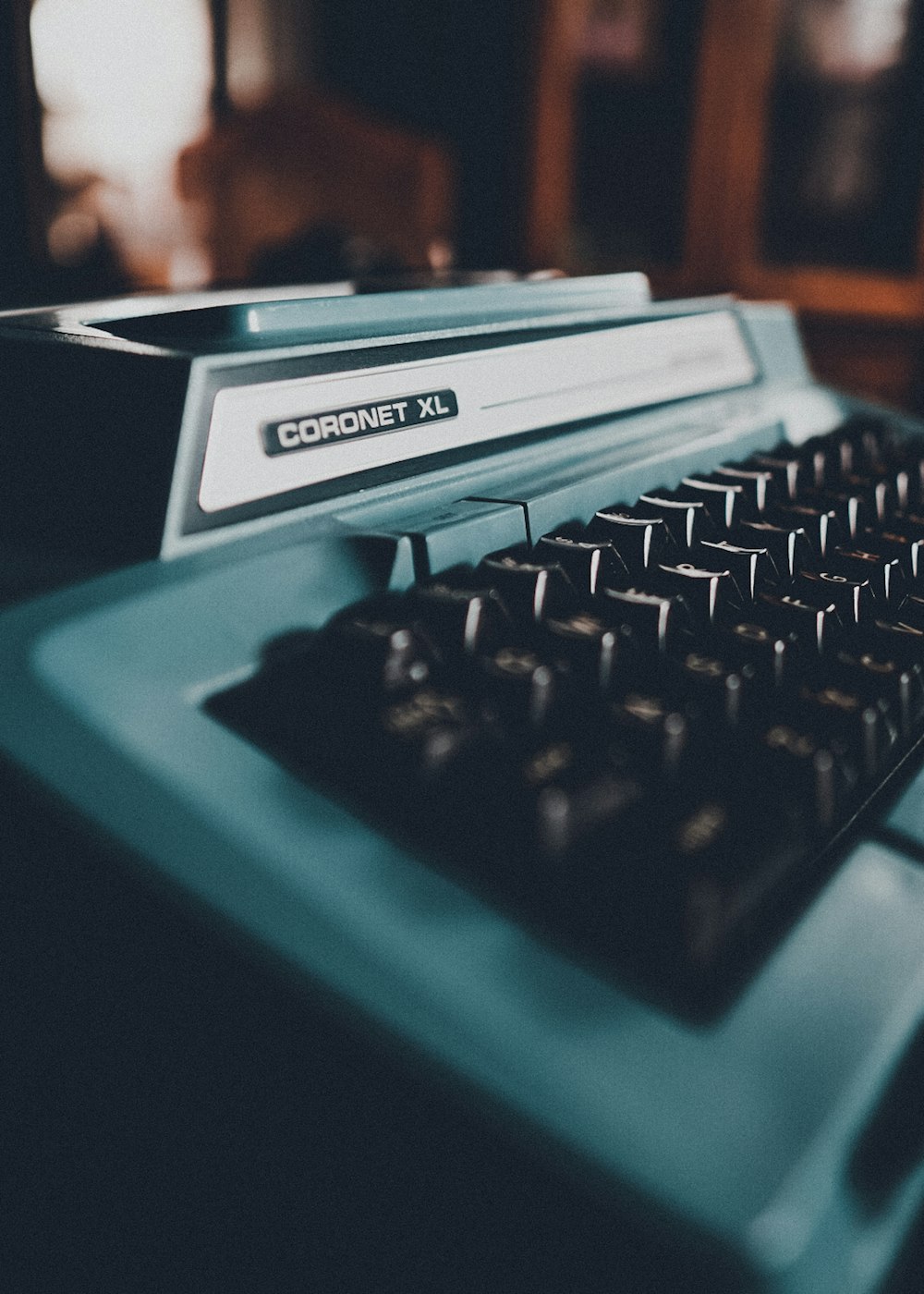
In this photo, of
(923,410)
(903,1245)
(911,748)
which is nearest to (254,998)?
(903,1245)

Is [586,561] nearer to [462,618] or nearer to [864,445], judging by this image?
[462,618]

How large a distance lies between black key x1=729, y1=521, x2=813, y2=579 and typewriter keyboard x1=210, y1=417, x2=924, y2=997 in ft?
0.04

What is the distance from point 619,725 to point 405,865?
0.09 m

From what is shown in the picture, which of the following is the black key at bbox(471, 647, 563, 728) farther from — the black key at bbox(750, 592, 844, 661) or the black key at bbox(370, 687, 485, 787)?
the black key at bbox(750, 592, 844, 661)

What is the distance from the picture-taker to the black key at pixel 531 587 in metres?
0.43

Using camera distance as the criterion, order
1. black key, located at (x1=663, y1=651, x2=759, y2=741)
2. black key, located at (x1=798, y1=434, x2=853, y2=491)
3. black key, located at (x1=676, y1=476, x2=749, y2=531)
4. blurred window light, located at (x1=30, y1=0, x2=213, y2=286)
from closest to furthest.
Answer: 1. black key, located at (x1=663, y1=651, x2=759, y2=741)
2. black key, located at (x1=676, y1=476, x2=749, y2=531)
3. black key, located at (x1=798, y1=434, x2=853, y2=491)
4. blurred window light, located at (x1=30, y1=0, x2=213, y2=286)

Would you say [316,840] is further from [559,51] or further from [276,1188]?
[559,51]

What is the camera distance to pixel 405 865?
0.31 meters

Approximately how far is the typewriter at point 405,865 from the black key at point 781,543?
4cm

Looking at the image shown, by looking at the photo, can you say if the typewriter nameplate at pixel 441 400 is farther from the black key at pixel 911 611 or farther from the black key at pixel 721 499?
the black key at pixel 911 611

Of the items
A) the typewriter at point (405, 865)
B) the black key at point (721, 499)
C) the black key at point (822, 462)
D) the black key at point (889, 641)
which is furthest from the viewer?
the black key at point (822, 462)

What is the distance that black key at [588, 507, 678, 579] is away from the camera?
501mm

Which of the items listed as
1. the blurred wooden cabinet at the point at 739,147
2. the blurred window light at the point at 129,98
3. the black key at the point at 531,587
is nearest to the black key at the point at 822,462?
the black key at the point at 531,587

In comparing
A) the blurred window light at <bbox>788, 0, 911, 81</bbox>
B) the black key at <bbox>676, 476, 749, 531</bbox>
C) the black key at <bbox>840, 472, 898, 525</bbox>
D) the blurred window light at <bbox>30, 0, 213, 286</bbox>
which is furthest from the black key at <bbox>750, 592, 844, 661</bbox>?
the blurred window light at <bbox>30, 0, 213, 286</bbox>
